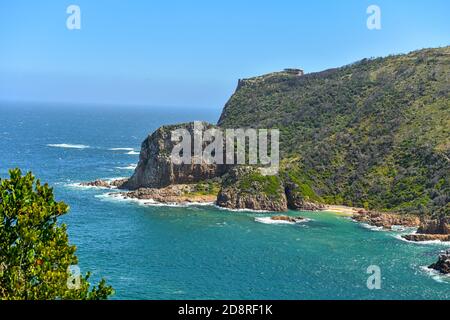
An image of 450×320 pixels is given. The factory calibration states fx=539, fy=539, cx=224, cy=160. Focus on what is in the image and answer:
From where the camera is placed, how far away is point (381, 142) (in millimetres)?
150125

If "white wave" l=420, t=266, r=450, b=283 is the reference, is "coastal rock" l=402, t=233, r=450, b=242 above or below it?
above

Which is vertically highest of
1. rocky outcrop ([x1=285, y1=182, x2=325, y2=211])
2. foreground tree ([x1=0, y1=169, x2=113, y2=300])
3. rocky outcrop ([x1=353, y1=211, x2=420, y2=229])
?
foreground tree ([x1=0, y1=169, x2=113, y2=300])

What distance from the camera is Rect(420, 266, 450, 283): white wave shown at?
77.2 meters

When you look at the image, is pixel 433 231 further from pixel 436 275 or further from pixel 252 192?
pixel 252 192

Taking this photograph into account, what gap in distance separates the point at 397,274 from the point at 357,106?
352 feet

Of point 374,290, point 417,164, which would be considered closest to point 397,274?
point 374,290

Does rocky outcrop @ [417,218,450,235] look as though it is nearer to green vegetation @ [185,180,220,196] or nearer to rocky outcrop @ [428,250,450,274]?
rocky outcrop @ [428,250,450,274]

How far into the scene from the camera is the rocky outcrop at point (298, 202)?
129750mm

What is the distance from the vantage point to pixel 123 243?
92.9 meters

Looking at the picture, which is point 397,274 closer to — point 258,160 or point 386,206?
point 386,206

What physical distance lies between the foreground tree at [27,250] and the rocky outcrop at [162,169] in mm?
111910

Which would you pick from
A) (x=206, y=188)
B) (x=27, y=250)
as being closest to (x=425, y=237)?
(x=206, y=188)

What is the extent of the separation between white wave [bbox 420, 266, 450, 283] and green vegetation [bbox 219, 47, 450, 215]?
30552 millimetres

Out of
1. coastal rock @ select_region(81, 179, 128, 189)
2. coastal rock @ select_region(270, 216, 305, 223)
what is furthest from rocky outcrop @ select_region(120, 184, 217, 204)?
coastal rock @ select_region(270, 216, 305, 223)
